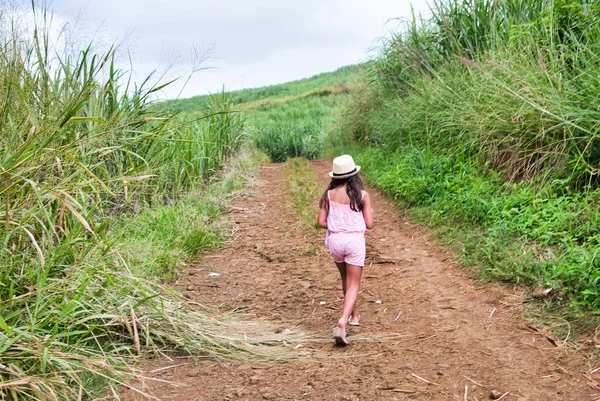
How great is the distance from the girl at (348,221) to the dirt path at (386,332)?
0.46 m

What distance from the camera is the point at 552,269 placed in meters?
4.73

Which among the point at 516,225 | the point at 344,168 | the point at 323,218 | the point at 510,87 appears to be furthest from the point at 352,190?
the point at 510,87

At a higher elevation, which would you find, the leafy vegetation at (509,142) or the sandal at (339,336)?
→ the leafy vegetation at (509,142)

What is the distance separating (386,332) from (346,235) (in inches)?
31.3

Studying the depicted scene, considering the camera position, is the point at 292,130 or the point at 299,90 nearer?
the point at 292,130

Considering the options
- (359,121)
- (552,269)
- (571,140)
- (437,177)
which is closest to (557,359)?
(552,269)

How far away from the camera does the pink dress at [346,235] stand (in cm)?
457

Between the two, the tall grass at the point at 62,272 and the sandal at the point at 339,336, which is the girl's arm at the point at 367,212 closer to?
the sandal at the point at 339,336

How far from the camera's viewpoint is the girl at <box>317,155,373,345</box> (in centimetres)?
457

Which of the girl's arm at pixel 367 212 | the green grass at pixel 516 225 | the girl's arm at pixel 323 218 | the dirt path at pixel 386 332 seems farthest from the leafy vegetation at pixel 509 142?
the girl's arm at pixel 323 218

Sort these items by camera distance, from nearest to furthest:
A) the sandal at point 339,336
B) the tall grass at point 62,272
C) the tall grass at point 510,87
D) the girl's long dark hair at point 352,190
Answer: the tall grass at point 62,272 → the sandal at point 339,336 → the girl's long dark hair at point 352,190 → the tall grass at point 510,87

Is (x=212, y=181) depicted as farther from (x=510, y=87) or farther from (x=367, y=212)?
(x=367, y=212)

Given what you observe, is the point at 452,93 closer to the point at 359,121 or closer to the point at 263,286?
the point at 263,286

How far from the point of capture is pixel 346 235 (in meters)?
4.58
